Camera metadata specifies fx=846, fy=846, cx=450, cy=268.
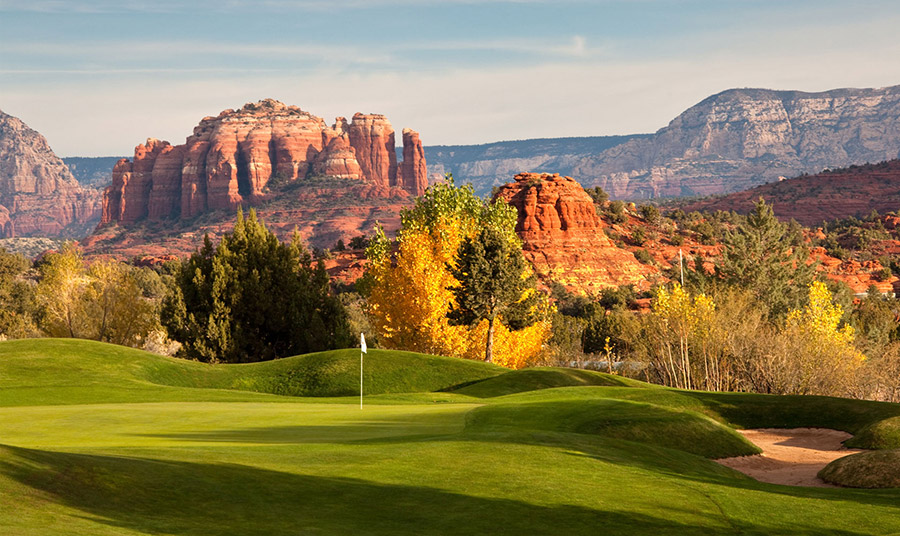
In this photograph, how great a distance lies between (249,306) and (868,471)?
35910 millimetres

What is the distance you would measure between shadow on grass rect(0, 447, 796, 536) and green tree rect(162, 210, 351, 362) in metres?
33.9

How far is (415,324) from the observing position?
1933 inches

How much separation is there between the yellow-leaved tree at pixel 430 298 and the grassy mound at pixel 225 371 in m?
10.7

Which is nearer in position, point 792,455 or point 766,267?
point 792,455

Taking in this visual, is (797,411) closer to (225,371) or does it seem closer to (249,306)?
(225,371)

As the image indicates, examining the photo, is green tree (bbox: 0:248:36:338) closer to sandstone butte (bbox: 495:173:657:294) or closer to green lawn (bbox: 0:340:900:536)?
green lawn (bbox: 0:340:900:536)

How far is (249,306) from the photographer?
47469 mm

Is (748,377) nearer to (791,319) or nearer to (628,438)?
(791,319)

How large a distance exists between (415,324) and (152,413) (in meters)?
27.7

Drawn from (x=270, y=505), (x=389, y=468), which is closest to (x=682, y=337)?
(x=389, y=468)

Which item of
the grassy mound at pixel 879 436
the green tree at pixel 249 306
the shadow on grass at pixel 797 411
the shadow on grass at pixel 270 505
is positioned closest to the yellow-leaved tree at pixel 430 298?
the green tree at pixel 249 306

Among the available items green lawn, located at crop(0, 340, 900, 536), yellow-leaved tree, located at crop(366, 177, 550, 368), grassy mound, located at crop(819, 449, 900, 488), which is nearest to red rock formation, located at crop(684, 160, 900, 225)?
yellow-leaved tree, located at crop(366, 177, 550, 368)

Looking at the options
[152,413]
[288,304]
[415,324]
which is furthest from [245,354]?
[152,413]

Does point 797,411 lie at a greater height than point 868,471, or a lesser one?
lesser
